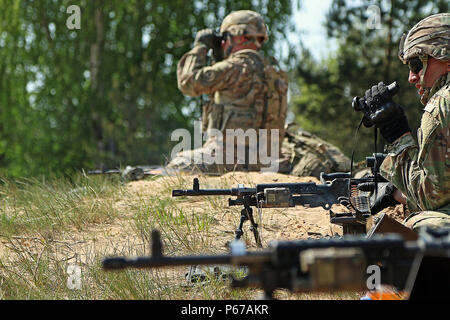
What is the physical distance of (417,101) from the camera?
45.6 feet

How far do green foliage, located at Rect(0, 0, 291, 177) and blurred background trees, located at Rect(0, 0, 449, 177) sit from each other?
3cm

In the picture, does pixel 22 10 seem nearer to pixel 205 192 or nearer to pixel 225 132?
pixel 225 132

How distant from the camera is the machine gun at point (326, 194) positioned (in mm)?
3873

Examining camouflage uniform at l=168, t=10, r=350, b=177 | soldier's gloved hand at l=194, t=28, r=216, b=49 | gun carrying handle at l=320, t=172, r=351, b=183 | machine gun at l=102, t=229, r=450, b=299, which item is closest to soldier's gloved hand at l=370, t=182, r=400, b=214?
gun carrying handle at l=320, t=172, r=351, b=183

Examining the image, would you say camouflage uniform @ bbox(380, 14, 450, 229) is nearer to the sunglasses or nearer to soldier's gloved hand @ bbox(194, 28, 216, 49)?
the sunglasses

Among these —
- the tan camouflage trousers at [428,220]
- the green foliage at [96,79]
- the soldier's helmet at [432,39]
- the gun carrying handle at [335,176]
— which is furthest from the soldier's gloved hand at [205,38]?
the green foliage at [96,79]

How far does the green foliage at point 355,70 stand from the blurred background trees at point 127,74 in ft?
0.09

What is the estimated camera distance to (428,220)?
9.96 ft

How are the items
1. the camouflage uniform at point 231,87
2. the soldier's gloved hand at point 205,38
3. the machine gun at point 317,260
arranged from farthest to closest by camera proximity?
the soldier's gloved hand at point 205,38
the camouflage uniform at point 231,87
the machine gun at point 317,260

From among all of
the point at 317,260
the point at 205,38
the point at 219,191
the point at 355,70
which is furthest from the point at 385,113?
the point at 355,70

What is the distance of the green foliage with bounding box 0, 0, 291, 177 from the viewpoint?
14.0 m

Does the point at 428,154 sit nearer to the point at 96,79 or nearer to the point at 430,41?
the point at 430,41

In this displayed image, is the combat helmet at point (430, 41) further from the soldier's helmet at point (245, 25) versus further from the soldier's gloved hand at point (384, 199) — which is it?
the soldier's helmet at point (245, 25)
